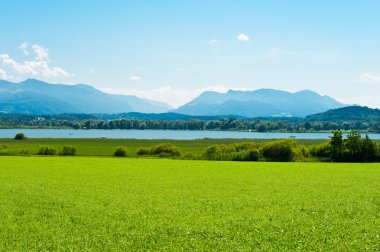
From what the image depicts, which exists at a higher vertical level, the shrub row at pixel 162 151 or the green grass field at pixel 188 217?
the green grass field at pixel 188 217

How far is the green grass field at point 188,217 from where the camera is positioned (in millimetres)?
15445

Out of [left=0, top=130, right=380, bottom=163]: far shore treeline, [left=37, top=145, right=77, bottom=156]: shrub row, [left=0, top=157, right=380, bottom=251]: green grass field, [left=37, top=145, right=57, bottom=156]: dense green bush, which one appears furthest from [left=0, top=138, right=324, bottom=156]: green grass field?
[left=0, top=157, right=380, bottom=251]: green grass field

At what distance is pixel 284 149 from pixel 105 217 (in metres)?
61.2

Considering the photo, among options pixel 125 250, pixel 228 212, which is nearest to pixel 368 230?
pixel 228 212

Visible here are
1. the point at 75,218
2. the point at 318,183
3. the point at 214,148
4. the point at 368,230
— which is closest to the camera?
the point at 368,230

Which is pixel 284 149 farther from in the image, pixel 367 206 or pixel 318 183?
pixel 367 206

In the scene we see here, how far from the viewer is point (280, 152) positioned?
7775 cm

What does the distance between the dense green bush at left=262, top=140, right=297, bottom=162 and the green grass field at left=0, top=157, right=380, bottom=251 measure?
4457cm

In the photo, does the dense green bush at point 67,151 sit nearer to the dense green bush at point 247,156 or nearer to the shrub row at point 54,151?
the shrub row at point 54,151

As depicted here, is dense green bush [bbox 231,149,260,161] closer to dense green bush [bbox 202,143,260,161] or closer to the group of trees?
dense green bush [bbox 202,143,260,161]

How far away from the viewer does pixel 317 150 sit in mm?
80750

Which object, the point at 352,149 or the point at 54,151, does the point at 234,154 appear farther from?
the point at 54,151

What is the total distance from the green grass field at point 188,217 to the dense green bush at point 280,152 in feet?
146

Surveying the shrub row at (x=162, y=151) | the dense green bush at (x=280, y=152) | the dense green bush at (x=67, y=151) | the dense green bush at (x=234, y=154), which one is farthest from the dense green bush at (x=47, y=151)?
the dense green bush at (x=280, y=152)
